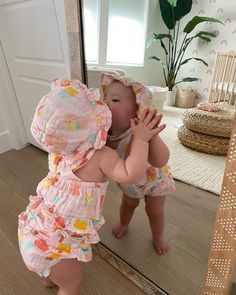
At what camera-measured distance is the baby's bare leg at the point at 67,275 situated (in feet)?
2.02

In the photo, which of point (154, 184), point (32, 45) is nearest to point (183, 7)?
point (154, 184)

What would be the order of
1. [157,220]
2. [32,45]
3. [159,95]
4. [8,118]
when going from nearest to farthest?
[159,95] → [157,220] → [32,45] → [8,118]

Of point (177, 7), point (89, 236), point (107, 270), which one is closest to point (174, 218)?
point (107, 270)

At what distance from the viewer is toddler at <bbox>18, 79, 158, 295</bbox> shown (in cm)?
53

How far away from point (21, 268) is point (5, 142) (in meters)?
1.13

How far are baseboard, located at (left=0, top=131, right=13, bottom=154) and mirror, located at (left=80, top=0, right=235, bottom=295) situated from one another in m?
1.10

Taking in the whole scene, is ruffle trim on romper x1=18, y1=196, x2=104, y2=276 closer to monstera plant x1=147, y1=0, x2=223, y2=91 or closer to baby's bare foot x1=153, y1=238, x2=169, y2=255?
baby's bare foot x1=153, y1=238, x2=169, y2=255

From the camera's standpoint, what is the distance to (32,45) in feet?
4.07

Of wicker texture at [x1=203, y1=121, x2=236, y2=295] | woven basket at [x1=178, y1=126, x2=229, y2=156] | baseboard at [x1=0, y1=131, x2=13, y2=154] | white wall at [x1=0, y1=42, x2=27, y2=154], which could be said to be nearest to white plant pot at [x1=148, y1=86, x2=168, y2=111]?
woven basket at [x1=178, y1=126, x2=229, y2=156]

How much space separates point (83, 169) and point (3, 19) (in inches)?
50.5

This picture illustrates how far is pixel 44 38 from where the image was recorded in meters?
1.13

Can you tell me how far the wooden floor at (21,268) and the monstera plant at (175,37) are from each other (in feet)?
2.18

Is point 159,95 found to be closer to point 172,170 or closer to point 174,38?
point 174,38

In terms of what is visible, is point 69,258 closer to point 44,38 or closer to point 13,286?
point 13,286
